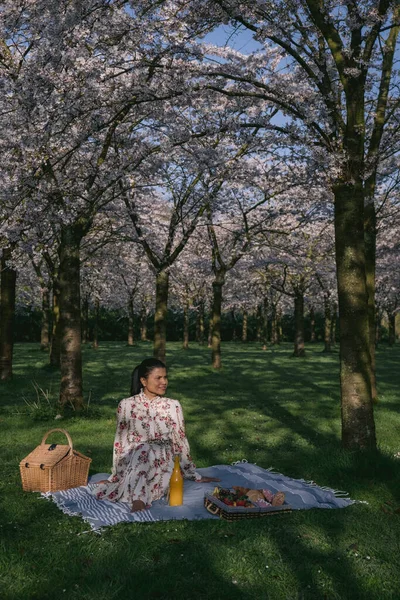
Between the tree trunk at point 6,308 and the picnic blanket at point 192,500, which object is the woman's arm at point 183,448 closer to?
the picnic blanket at point 192,500

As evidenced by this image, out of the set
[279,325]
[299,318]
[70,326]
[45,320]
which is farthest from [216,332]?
[279,325]

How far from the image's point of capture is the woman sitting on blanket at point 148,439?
22.2ft

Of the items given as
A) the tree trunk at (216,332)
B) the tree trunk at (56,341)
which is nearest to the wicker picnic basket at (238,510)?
the tree trunk at (56,341)

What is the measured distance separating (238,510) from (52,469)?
2.47 metres

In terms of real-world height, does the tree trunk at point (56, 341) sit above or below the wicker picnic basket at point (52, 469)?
above

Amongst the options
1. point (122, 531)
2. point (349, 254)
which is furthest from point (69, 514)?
point (349, 254)

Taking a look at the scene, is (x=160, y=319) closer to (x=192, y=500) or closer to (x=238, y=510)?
(x=192, y=500)

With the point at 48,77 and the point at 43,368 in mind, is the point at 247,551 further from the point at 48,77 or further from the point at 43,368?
the point at 43,368

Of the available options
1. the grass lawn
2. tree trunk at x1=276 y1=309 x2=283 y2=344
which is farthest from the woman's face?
tree trunk at x1=276 y1=309 x2=283 y2=344

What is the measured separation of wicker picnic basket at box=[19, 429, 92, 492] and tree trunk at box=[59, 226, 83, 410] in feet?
19.3

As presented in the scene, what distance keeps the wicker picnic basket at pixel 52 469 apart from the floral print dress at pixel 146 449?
15.8 inches

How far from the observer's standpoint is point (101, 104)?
374 inches

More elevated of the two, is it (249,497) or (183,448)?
(183,448)

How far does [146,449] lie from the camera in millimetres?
6875
